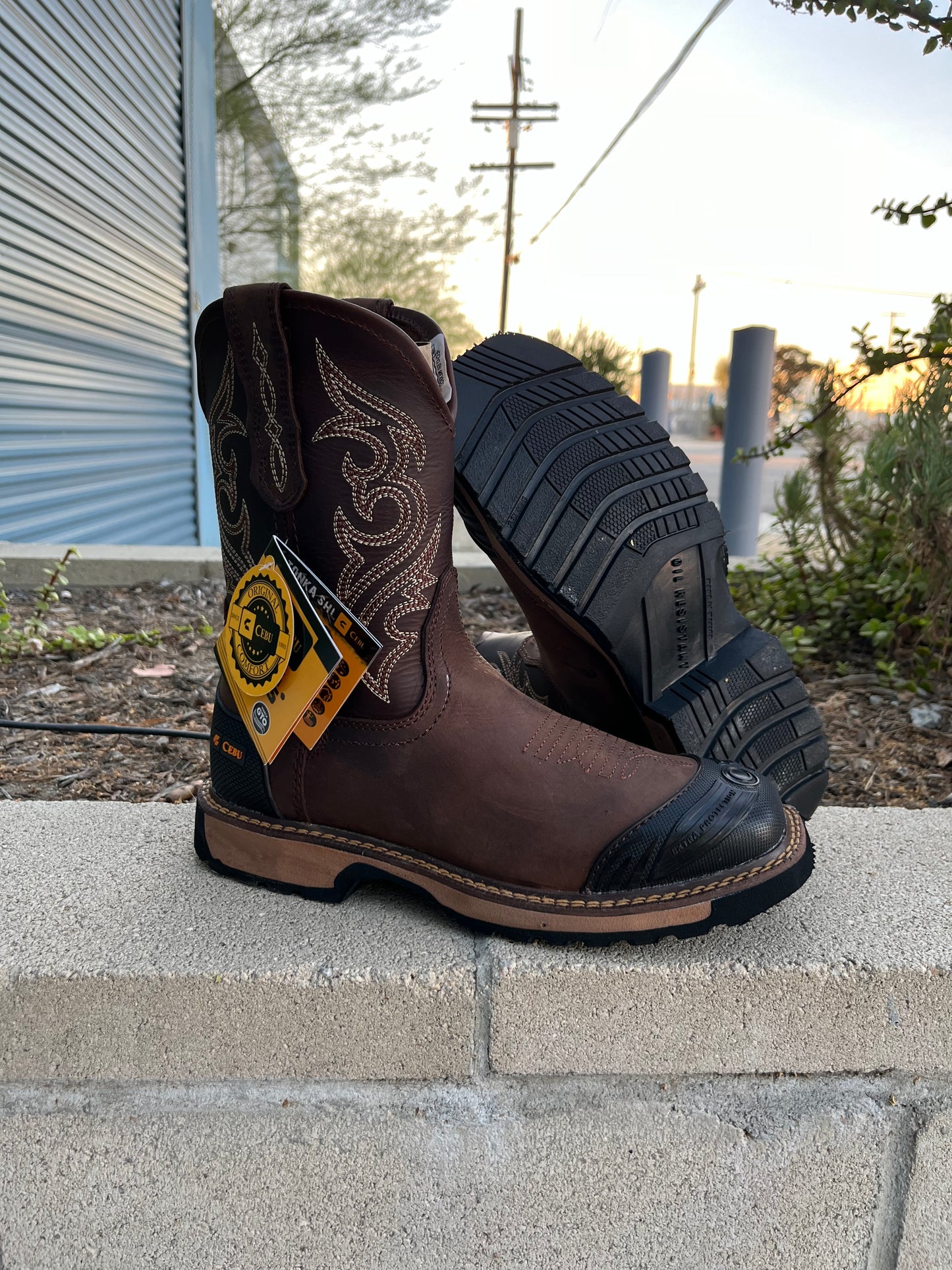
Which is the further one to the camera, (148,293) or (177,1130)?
(148,293)

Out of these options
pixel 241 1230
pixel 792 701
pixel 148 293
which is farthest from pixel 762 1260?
pixel 148 293

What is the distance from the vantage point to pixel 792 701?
132 centimetres

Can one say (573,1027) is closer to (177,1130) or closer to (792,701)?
(177,1130)

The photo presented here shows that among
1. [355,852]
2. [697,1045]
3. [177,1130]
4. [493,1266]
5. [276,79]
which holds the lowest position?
[493,1266]

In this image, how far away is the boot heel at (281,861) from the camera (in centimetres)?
99

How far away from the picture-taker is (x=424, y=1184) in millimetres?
938

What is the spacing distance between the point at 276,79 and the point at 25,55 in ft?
27.2

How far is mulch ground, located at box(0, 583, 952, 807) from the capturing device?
160 centimetres

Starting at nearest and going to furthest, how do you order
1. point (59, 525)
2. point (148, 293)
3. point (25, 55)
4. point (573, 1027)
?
point (573, 1027)
point (25, 55)
point (59, 525)
point (148, 293)

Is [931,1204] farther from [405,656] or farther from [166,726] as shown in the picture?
[166,726]

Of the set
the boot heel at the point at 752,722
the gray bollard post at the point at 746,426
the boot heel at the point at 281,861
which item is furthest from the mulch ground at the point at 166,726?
the gray bollard post at the point at 746,426

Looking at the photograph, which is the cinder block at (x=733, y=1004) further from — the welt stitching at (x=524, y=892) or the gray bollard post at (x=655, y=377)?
the gray bollard post at (x=655, y=377)

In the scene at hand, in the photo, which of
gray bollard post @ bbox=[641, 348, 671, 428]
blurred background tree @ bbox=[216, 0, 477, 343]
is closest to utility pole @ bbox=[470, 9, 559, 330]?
blurred background tree @ bbox=[216, 0, 477, 343]

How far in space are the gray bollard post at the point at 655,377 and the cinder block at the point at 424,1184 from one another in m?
6.03
